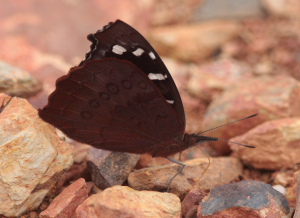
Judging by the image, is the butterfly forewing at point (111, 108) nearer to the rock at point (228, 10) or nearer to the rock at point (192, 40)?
the rock at point (192, 40)

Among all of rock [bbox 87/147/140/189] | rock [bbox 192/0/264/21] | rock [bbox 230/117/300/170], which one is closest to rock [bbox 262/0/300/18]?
rock [bbox 192/0/264/21]

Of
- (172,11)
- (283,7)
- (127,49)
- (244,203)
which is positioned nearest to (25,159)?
(127,49)

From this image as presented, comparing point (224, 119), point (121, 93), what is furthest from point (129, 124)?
point (224, 119)

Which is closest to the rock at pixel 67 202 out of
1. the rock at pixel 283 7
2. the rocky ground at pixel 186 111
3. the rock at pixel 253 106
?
the rocky ground at pixel 186 111

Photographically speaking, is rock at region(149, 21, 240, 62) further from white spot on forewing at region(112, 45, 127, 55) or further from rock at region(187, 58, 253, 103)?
white spot on forewing at region(112, 45, 127, 55)

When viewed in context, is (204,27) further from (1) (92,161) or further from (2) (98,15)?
→ (1) (92,161)
